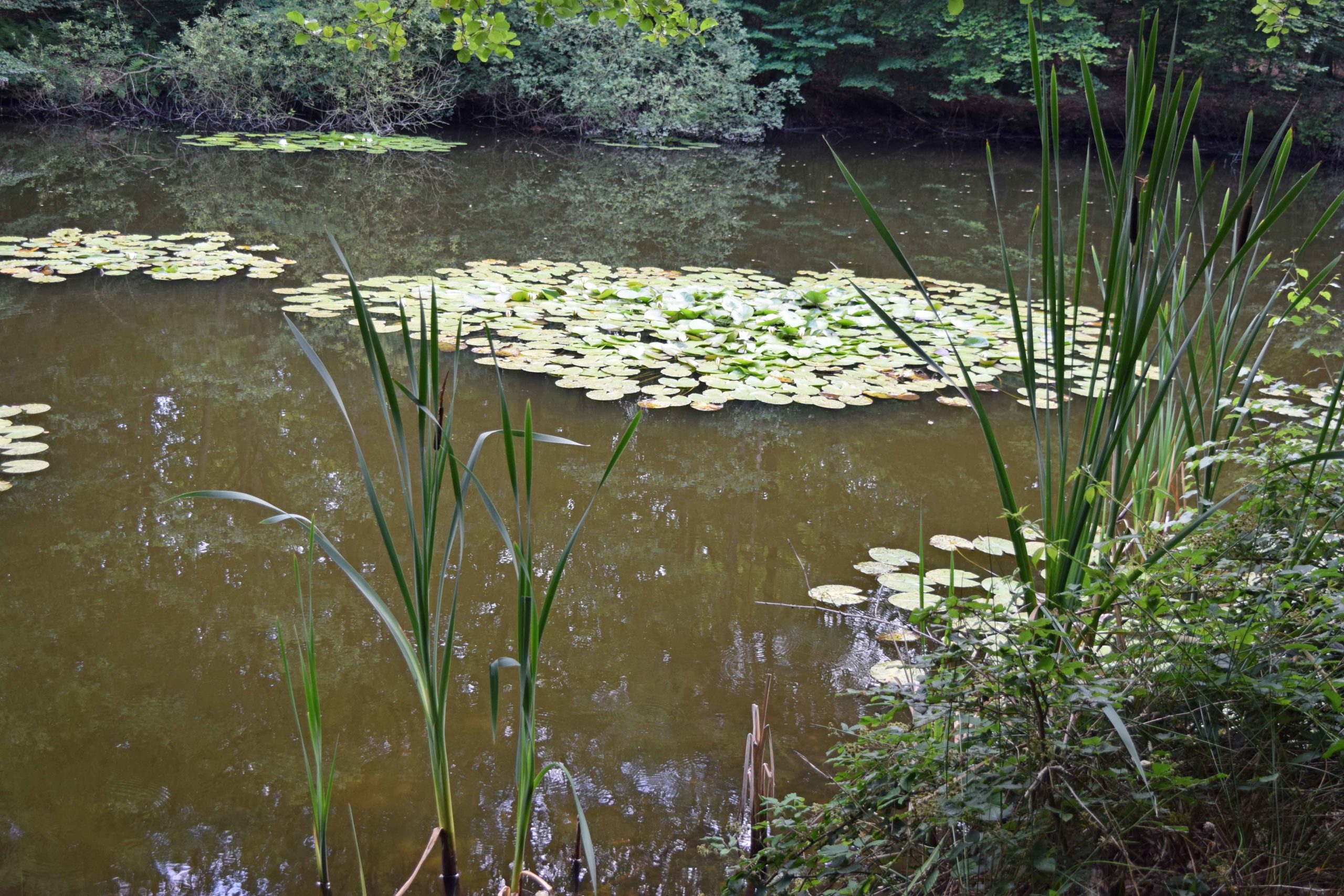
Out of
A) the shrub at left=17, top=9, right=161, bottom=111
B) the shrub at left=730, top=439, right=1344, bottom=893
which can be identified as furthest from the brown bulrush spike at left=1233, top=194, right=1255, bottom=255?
the shrub at left=17, top=9, right=161, bottom=111

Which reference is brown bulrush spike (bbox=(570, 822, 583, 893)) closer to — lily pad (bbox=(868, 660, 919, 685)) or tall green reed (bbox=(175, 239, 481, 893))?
tall green reed (bbox=(175, 239, 481, 893))

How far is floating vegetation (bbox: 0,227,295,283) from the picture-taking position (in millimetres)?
4676

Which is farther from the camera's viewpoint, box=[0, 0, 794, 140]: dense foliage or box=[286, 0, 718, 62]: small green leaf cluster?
box=[0, 0, 794, 140]: dense foliage

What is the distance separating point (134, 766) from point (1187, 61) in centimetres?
1662

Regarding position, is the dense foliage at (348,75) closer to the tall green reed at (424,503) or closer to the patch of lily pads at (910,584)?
the patch of lily pads at (910,584)

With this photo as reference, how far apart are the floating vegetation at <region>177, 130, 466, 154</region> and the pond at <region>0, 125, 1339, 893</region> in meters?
5.73

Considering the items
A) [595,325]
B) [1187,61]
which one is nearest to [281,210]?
[595,325]

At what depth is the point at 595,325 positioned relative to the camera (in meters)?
4.15

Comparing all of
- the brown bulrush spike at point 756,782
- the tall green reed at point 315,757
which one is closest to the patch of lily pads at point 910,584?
the brown bulrush spike at point 756,782

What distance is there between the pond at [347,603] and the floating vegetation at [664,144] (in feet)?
24.1

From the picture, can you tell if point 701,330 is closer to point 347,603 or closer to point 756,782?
point 347,603

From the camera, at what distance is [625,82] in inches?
468

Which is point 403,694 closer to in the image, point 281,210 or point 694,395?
point 694,395

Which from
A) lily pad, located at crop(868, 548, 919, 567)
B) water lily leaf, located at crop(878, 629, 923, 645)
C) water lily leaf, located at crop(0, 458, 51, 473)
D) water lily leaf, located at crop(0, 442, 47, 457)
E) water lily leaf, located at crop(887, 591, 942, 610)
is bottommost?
water lily leaf, located at crop(878, 629, 923, 645)
